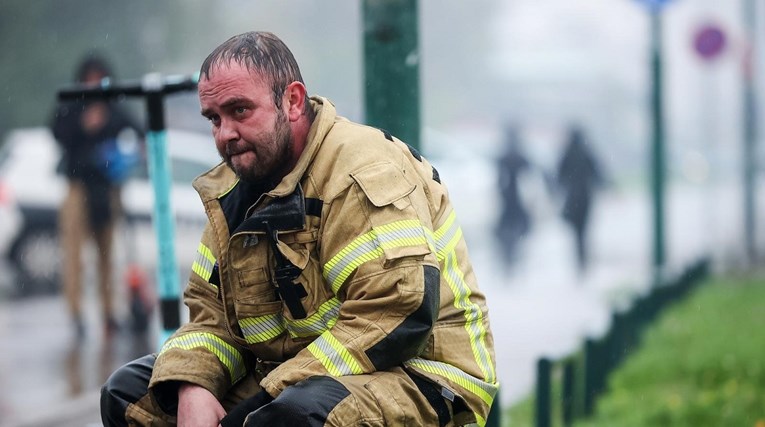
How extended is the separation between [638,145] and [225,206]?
56.6 m

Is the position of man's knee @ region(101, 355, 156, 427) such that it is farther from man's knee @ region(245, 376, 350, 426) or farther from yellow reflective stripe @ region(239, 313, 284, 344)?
man's knee @ region(245, 376, 350, 426)

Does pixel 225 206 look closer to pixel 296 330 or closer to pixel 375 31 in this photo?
pixel 296 330

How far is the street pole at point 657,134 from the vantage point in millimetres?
13305

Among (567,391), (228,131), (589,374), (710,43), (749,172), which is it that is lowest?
(749,172)

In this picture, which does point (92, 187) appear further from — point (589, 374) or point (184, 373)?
point (184, 373)

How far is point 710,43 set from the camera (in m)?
16.8

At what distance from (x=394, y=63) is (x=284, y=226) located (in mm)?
1444

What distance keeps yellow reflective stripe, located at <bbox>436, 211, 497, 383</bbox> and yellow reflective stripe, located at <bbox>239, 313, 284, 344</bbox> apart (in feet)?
1.41

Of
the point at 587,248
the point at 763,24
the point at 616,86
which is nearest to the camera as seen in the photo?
the point at 587,248

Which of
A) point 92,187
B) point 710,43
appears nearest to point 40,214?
point 92,187

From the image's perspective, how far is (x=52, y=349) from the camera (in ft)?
34.1

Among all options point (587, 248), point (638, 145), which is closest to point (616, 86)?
point (638, 145)

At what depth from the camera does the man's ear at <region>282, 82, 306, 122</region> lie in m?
3.32

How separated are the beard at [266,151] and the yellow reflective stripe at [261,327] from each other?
1.11 ft
